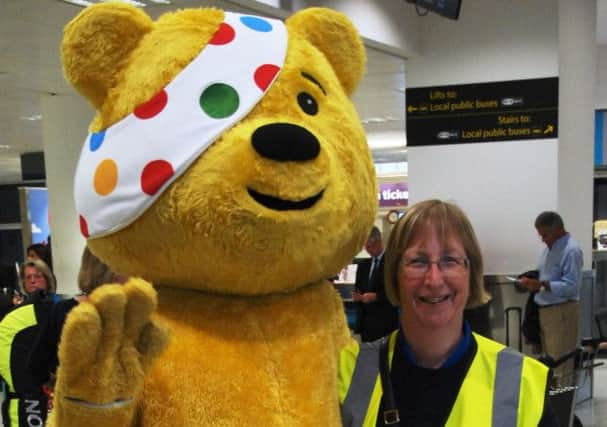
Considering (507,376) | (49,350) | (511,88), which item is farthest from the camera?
(511,88)

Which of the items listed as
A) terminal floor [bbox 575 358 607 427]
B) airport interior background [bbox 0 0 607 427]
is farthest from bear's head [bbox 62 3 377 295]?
terminal floor [bbox 575 358 607 427]

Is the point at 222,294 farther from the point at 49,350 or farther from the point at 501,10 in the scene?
the point at 501,10

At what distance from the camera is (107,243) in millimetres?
1652

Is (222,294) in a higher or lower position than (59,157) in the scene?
lower

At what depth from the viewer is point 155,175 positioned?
1537mm

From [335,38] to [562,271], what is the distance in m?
4.55

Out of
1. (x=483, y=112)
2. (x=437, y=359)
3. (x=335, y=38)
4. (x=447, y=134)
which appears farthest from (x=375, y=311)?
(x=437, y=359)

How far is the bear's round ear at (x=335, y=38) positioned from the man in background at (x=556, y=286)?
415cm

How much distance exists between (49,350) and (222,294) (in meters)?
1.73

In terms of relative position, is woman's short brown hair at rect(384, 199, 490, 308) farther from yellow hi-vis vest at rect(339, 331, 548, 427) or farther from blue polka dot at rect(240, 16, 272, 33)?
blue polka dot at rect(240, 16, 272, 33)

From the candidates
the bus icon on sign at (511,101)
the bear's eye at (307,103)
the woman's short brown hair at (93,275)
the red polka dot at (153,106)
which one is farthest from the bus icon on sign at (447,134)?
the red polka dot at (153,106)

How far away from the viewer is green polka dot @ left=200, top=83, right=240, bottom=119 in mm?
1580

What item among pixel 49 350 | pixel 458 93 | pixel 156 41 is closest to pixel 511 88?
pixel 458 93

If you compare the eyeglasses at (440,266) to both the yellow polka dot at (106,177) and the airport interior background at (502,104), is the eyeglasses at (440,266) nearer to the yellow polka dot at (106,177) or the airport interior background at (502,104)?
the yellow polka dot at (106,177)
